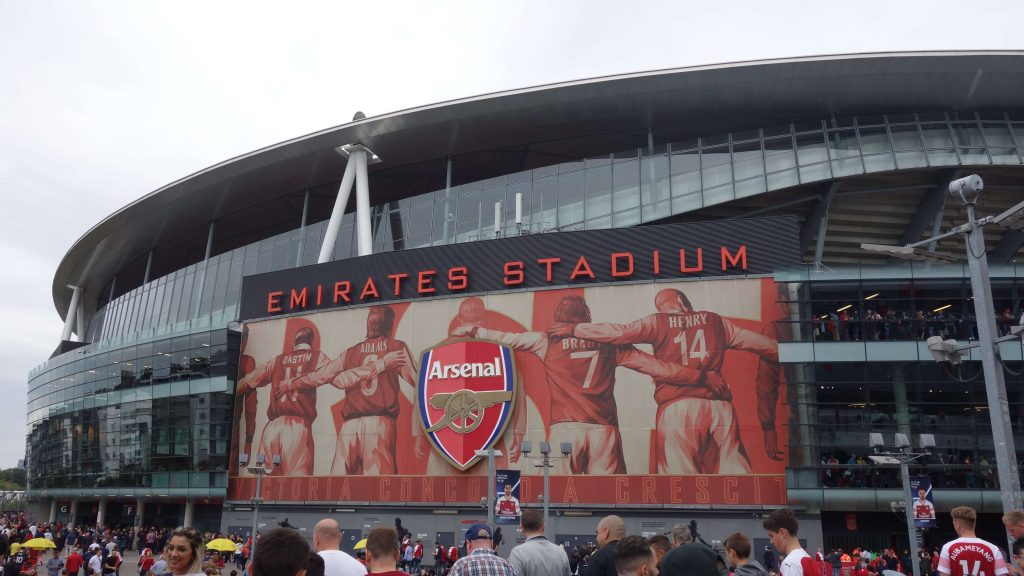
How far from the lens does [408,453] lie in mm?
37844

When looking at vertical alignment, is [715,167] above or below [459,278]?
above

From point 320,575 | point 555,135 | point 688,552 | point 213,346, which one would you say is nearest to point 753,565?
point 688,552

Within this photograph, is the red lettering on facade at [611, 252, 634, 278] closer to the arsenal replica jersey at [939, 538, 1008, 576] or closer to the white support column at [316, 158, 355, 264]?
the white support column at [316, 158, 355, 264]

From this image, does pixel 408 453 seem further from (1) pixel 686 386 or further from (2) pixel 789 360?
(2) pixel 789 360

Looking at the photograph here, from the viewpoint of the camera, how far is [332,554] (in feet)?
22.2

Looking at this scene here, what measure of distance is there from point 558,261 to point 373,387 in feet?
36.2

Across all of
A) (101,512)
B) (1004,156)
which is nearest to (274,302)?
(101,512)

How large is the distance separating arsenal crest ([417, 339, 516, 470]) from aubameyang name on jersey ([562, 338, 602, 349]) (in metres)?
2.62

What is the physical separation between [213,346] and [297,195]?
11.6m

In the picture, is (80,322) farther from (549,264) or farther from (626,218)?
(626,218)

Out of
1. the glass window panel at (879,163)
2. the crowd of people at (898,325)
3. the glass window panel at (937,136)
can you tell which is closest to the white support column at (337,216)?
the crowd of people at (898,325)

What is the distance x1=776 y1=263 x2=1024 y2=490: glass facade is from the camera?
31562mm

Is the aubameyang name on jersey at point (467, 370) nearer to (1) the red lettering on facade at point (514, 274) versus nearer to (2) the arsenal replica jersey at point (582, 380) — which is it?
(2) the arsenal replica jersey at point (582, 380)

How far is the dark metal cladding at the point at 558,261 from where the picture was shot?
35.1m
